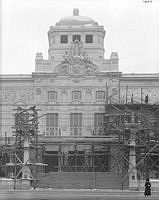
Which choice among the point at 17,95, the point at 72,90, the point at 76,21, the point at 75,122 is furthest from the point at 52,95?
the point at 76,21

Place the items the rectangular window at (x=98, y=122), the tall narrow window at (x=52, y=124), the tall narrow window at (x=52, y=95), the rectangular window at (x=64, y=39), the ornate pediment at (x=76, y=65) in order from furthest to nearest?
1. the rectangular window at (x=64, y=39)
2. the ornate pediment at (x=76, y=65)
3. the tall narrow window at (x=52, y=95)
4. the tall narrow window at (x=52, y=124)
5. the rectangular window at (x=98, y=122)

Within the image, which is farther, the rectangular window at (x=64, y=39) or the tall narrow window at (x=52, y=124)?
the rectangular window at (x=64, y=39)

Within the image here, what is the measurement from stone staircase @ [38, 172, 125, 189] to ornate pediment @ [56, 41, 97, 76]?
19.5m

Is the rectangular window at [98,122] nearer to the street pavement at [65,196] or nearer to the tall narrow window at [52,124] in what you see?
the tall narrow window at [52,124]

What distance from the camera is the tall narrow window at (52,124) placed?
203 feet

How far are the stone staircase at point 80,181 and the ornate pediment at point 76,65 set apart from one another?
1952 centimetres

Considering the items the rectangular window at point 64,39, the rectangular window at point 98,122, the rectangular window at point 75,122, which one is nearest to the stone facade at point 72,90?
the rectangular window at point 75,122

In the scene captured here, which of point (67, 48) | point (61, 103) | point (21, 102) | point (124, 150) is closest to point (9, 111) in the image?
point (21, 102)

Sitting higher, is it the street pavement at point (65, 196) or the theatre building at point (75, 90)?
the theatre building at point (75, 90)

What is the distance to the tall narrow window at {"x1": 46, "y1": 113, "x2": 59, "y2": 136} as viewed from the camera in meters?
61.8

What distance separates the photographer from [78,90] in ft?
208

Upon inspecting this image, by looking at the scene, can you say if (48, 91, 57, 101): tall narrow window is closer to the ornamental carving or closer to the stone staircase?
the ornamental carving

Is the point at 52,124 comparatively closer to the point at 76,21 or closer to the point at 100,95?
the point at 100,95

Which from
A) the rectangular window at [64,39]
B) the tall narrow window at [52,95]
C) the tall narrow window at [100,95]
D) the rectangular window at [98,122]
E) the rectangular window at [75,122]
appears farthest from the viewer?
the rectangular window at [64,39]
